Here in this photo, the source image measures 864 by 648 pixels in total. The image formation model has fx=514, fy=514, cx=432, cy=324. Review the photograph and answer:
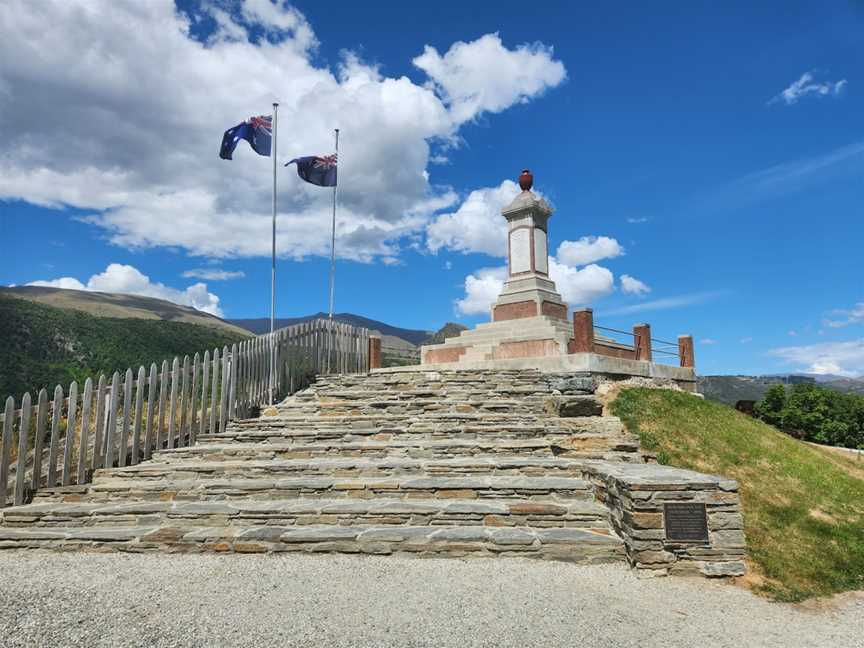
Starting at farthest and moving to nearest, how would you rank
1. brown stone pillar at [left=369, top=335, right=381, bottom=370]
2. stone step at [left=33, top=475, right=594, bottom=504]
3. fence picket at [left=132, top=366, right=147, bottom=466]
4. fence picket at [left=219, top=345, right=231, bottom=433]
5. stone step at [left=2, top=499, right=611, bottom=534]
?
brown stone pillar at [left=369, top=335, right=381, bottom=370], fence picket at [left=219, top=345, right=231, bottom=433], fence picket at [left=132, top=366, right=147, bottom=466], stone step at [left=33, top=475, right=594, bottom=504], stone step at [left=2, top=499, right=611, bottom=534]

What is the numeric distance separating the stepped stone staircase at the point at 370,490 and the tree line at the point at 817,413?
989 inches

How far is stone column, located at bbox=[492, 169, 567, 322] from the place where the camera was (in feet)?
56.6

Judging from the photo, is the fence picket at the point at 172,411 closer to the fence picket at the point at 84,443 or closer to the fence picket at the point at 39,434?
the fence picket at the point at 84,443

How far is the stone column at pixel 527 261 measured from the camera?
1725 centimetres

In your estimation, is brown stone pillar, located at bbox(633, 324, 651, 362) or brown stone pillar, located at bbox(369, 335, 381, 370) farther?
brown stone pillar, located at bbox(369, 335, 381, 370)

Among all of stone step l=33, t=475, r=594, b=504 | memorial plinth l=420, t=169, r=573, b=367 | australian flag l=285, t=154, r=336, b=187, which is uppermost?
australian flag l=285, t=154, r=336, b=187

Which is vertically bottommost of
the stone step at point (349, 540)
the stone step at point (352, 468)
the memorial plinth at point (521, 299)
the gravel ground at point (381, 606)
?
the gravel ground at point (381, 606)

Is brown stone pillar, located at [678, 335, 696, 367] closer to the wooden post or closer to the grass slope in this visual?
the wooden post

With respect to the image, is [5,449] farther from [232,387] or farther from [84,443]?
[232,387]

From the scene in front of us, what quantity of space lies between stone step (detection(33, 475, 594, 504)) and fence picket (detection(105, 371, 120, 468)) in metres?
0.56

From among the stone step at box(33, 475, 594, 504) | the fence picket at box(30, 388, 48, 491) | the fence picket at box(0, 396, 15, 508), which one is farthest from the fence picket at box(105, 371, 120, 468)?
the fence picket at box(0, 396, 15, 508)

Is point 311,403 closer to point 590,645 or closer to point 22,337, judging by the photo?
point 590,645

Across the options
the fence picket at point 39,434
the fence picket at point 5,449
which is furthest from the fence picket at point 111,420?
the fence picket at point 5,449

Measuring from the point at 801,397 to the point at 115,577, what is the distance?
34.8 metres
